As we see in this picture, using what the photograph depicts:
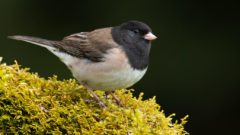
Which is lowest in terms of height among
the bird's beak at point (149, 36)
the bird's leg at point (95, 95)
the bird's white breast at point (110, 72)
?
the bird's leg at point (95, 95)

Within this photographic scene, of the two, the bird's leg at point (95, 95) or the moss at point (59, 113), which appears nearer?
the moss at point (59, 113)

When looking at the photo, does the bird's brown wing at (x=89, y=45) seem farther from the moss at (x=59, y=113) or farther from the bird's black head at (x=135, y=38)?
the moss at (x=59, y=113)

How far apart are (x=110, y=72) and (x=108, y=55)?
135 millimetres

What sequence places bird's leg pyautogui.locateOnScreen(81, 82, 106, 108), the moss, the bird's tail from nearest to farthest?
the moss, bird's leg pyautogui.locateOnScreen(81, 82, 106, 108), the bird's tail

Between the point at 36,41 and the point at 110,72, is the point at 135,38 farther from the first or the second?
the point at 36,41

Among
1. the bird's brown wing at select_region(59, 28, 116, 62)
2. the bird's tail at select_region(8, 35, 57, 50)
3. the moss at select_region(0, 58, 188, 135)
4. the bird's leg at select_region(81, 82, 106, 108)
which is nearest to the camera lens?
the moss at select_region(0, 58, 188, 135)

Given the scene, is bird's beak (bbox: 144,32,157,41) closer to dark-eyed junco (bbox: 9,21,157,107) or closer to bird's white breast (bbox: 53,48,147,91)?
dark-eyed junco (bbox: 9,21,157,107)

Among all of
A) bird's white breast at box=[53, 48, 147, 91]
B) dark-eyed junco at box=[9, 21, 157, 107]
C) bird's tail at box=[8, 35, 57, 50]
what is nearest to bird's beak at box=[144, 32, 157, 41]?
dark-eyed junco at box=[9, 21, 157, 107]

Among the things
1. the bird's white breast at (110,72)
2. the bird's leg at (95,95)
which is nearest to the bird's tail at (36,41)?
the bird's white breast at (110,72)

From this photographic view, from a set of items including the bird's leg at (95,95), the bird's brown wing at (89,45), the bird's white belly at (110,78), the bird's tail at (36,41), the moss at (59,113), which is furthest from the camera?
the bird's tail at (36,41)

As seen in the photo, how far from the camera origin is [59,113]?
253 centimetres

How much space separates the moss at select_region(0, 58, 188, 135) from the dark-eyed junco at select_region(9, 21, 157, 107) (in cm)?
16

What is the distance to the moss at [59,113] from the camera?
7.99 ft

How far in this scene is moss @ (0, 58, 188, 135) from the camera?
2436 mm
